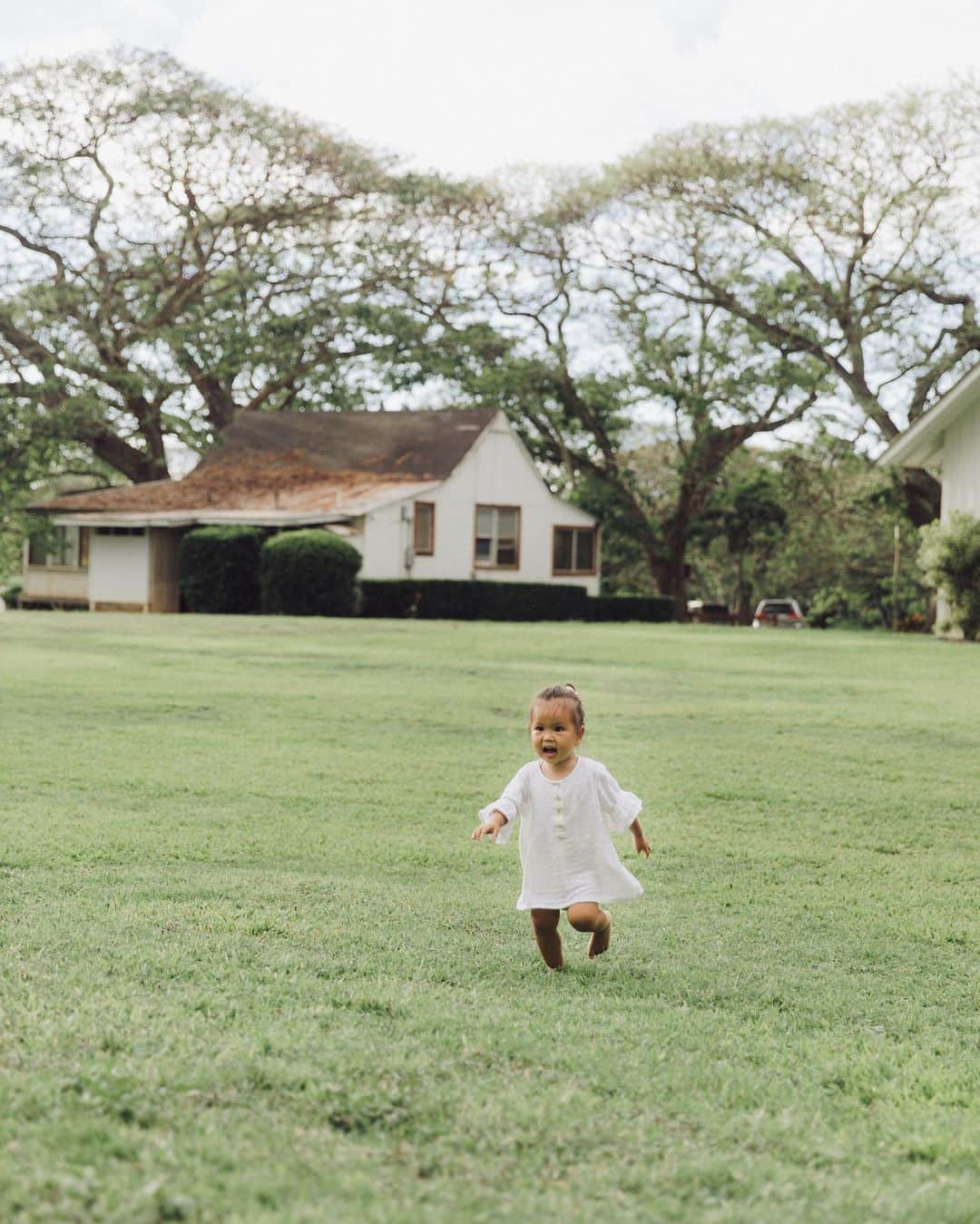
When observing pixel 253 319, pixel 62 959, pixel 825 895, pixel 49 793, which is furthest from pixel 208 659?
pixel 253 319

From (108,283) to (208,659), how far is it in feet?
88.6

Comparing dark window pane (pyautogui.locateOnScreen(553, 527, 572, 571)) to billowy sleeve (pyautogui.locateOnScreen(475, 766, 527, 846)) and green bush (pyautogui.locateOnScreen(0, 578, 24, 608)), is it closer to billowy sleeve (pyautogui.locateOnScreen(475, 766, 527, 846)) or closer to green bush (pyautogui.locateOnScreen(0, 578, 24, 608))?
green bush (pyautogui.locateOnScreen(0, 578, 24, 608))

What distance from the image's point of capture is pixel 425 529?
127ft

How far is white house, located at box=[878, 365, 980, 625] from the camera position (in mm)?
27281

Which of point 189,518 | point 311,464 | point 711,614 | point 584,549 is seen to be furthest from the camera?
point 711,614

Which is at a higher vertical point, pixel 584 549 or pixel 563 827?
pixel 584 549

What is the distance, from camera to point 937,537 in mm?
26859

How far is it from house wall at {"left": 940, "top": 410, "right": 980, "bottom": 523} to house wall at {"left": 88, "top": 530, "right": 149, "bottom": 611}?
19.4 meters

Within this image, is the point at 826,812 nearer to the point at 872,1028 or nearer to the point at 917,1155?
the point at 872,1028

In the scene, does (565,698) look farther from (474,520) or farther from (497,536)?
(497,536)

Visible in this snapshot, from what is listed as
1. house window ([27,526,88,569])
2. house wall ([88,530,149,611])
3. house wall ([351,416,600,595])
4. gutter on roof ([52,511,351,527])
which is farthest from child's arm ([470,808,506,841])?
house window ([27,526,88,569])

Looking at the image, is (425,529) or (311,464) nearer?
(425,529)

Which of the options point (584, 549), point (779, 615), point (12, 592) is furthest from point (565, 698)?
point (779, 615)

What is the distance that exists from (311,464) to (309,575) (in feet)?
30.6
